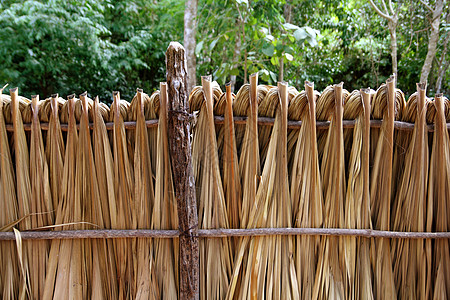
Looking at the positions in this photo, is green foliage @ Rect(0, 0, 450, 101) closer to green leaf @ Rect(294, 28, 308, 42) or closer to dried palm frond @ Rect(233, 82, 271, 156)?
green leaf @ Rect(294, 28, 308, 42)

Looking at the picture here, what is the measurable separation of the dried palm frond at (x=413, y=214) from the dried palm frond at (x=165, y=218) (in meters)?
0.97

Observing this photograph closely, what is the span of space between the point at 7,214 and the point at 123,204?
53cm

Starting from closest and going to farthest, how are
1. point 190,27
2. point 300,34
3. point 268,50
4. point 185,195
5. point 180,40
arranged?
point 185,195 < point 300,34 < point 268,50 < point 190,27 < point 180,40

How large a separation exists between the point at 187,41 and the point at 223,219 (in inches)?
110

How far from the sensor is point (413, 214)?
1532mm

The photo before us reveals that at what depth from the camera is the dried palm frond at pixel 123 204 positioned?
1564 millimetres

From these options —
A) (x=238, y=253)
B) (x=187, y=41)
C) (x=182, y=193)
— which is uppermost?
(x=187, y=41)

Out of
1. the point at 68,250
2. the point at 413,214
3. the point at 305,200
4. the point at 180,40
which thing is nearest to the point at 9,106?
the point at 68,250

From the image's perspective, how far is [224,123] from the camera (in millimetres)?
1540

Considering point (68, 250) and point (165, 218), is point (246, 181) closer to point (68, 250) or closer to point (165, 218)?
point (165, 218)

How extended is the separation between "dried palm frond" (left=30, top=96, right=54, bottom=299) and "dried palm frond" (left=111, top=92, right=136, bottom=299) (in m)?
0.32

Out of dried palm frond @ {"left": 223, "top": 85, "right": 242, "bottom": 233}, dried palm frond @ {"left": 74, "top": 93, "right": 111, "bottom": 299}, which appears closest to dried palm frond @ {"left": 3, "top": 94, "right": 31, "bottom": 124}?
dried palm frond @ {"left": 74, "top": 93, "right": 111, "bottom": 299}

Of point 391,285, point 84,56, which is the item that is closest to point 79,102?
point 391,285

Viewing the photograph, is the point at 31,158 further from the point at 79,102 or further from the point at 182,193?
the point at 182,193
